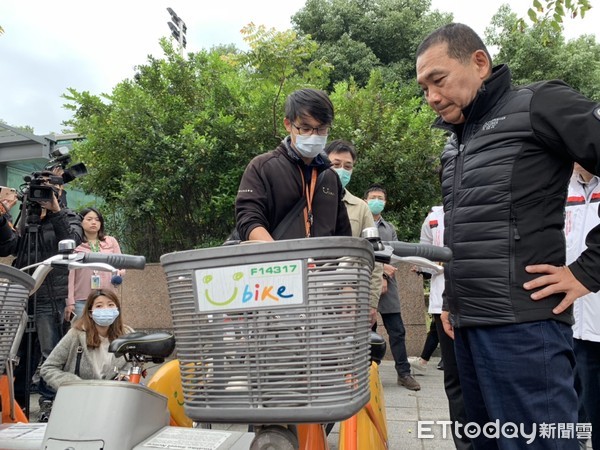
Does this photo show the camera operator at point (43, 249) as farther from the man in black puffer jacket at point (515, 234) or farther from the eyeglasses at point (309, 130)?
the man in black puffer jacket at point (515, 234)

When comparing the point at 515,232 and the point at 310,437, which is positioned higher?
the point at 515,232

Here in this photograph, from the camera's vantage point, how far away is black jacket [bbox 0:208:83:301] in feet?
14.3

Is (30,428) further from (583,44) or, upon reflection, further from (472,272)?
(583,44)

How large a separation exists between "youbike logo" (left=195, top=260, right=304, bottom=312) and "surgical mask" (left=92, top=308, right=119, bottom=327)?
2.52 metres

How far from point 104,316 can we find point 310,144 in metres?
2.24

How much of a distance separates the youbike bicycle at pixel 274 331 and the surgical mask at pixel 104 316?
7.81 ft

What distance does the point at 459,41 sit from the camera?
78.4 inches

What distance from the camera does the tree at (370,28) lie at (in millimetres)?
19172

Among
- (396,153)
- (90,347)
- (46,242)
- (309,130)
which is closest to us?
(309,130)

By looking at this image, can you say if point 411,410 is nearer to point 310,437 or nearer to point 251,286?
point 310,437

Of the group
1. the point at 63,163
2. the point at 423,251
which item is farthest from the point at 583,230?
the point at 63,163

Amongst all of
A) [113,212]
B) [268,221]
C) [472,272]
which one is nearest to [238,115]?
[113,212]

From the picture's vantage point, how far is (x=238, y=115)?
302 inches

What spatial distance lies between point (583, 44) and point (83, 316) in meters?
19.7
